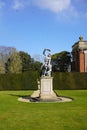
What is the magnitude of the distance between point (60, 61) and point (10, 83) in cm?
3513

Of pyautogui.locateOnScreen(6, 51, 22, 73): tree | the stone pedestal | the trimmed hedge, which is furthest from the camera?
pyautogui.locateOnScreen(6, 51, 22, 73): tree

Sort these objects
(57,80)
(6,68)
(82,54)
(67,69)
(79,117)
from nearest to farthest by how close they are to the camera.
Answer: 1. (79,117)
2. (57,80)
3. (82,54)
4. (6,68)
5. (67,69)

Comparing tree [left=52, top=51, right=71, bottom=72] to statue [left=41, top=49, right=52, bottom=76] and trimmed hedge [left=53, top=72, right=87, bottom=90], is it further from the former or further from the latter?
statue [left=41, top=49, right=52, bottom=76]

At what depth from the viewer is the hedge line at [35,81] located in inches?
1599

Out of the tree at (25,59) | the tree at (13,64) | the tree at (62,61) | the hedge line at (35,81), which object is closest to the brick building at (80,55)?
the tree at (62,61)

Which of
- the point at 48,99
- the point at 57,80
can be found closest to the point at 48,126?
the point at 48,99

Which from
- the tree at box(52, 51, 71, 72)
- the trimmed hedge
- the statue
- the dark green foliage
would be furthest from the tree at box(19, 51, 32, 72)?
the statue

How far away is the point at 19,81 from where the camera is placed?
41.8 m

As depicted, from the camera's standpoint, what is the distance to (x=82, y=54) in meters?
57.7

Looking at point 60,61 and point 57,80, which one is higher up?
point 60,61

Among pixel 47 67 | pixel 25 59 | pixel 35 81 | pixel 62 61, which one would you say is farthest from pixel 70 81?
pixel 25 59

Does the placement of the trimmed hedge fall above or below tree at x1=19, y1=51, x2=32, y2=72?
below

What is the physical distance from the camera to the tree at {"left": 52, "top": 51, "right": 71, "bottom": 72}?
240 feet

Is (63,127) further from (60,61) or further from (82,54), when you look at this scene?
(60,61)
